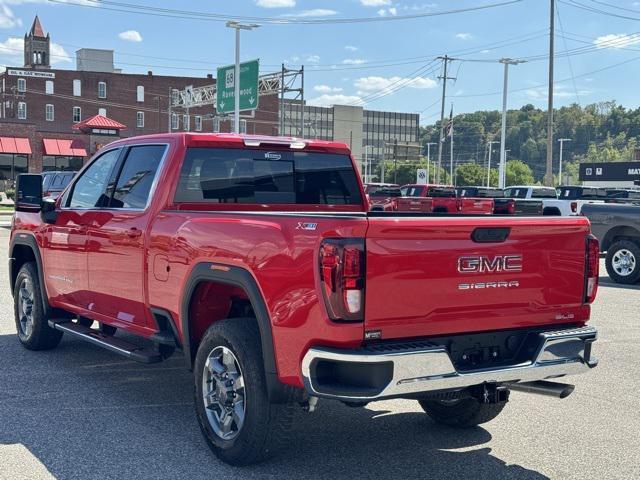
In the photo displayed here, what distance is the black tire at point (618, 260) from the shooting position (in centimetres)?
1438

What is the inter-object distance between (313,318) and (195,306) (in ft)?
4.64

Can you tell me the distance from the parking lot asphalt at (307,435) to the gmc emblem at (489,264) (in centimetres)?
127

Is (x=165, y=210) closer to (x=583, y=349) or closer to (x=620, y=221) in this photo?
(x=583, y=349)

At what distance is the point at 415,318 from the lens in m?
4.05

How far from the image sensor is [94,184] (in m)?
6.73

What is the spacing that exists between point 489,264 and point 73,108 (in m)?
86.8

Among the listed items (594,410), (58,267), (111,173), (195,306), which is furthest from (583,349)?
(58,267)

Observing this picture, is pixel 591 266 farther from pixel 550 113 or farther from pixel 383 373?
pixel 550 113

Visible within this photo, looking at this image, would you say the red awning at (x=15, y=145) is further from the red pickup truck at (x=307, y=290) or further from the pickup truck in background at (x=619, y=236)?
the red pickup truck at (x=307, y=290)

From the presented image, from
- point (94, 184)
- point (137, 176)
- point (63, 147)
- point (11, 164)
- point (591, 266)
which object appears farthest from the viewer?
point (63, 147)

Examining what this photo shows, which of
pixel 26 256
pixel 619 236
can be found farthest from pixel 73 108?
pixel 26 256

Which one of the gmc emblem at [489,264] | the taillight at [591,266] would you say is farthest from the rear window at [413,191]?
the gmc emblem at [489,264]

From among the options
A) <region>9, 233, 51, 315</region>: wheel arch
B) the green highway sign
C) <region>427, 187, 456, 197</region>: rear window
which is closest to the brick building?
the green highway sign

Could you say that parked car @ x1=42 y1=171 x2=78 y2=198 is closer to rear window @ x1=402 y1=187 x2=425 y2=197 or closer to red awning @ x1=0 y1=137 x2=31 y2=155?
rear window @ x1=402 y1=187 x2=425 y2=197
